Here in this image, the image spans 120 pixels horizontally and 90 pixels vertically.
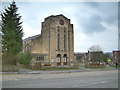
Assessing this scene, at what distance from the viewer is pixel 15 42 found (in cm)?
2177

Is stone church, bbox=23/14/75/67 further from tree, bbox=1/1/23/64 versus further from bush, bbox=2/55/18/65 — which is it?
bush, bbox=2/55/18/65

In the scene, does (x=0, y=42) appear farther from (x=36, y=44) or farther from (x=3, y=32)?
(x=36, y=44)

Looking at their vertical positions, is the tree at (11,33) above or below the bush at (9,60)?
above

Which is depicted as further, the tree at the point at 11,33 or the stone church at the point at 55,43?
the stone church at the point at 55,43

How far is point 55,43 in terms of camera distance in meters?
43.8

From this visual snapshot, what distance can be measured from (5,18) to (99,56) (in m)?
35.4

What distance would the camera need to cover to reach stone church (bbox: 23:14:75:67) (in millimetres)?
43278

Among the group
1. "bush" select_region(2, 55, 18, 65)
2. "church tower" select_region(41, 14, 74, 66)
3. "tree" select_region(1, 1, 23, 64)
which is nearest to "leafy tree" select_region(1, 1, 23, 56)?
"tree" select_region(1, 1, 23, 64)

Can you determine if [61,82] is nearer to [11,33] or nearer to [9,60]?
[9,60]

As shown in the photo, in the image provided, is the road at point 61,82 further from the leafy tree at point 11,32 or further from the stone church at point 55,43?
the stone church at point 55,43

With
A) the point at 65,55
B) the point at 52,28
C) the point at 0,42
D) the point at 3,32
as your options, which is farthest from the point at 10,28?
the point at 65,55

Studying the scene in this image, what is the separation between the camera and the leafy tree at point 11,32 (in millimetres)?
21328

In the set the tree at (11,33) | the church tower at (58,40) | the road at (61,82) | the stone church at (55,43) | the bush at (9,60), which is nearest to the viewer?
the road at (61,82)

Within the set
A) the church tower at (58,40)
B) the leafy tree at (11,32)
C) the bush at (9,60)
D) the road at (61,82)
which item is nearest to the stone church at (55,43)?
the church tower at (58,40)
